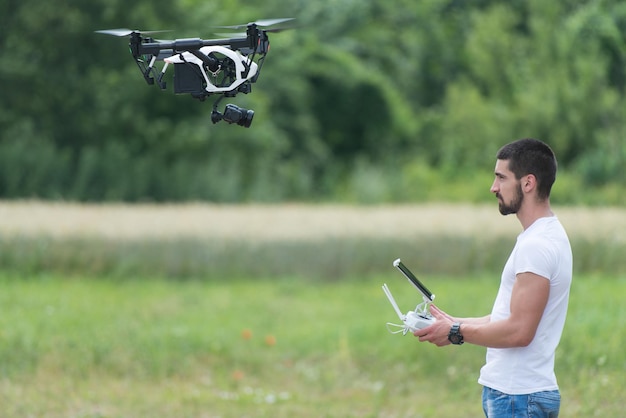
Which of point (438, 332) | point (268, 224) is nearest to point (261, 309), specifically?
point (268, 224)

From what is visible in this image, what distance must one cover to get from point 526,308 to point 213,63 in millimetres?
1533

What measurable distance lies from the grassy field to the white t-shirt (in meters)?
3.91

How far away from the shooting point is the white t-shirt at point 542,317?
155 inches

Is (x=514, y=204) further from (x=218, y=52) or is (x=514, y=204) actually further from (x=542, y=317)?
(x=218, y=52)

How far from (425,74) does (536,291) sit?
3195 centimetres

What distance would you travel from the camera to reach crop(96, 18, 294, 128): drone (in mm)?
4000

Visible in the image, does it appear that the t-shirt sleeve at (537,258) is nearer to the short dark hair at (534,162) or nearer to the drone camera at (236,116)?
the short dark hair at (534,162)

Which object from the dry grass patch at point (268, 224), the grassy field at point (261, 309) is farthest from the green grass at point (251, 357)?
the dry grass patch at point (268, 224)

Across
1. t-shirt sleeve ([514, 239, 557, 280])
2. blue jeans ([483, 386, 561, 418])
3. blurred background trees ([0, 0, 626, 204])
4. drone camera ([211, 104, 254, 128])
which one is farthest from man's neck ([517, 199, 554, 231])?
blurred background trees ([0, 0, 626, 204])

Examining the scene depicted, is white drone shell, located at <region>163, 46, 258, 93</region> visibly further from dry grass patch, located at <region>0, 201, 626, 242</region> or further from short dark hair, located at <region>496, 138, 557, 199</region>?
dry grass patch, located at <region>0, 201, 626, 242</region>

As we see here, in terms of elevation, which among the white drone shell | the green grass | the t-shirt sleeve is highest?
the white drone shell

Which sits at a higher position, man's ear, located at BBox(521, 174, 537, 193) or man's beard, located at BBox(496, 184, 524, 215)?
man's ear, located at BBox(521, 174, 537, 193)

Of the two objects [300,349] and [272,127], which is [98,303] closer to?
[300,349]

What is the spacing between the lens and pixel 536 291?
12.8 feet
